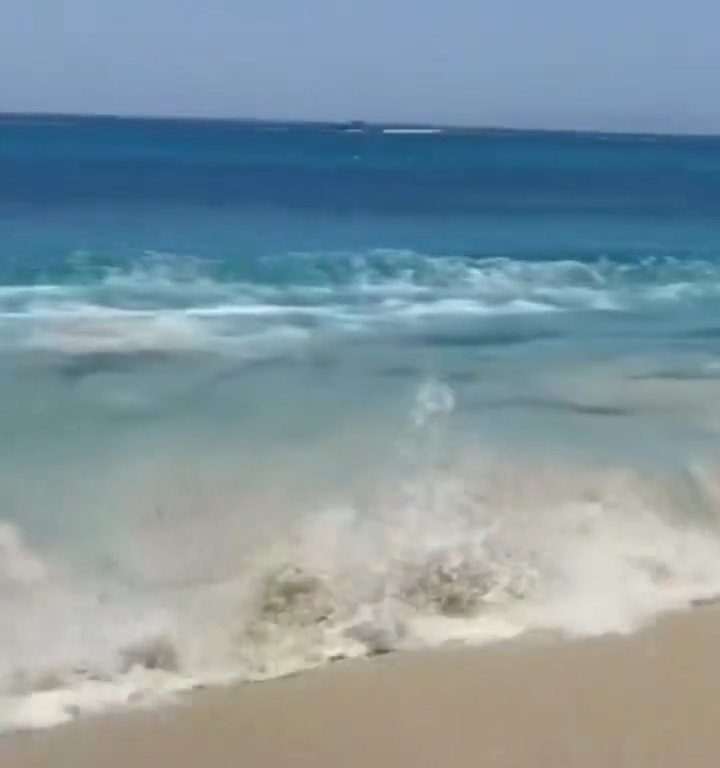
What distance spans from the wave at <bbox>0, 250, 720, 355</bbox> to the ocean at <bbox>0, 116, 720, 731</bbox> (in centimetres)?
7

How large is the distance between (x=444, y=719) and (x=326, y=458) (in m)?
3.54

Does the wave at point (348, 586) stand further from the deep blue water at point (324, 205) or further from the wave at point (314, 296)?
the deep blue water at point (324, 205)

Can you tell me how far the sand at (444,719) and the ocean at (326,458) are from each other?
19 cm

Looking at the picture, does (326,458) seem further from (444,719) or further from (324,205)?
(324,205)

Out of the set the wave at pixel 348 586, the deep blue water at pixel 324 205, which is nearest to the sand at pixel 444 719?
the wave at pixel 348 586

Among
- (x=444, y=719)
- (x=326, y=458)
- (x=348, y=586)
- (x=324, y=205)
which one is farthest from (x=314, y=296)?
(x=324, y=205)

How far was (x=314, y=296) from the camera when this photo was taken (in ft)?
52.0

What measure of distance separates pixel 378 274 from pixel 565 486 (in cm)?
1102

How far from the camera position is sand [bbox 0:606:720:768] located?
4.41 metres

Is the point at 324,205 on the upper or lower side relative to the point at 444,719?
upper

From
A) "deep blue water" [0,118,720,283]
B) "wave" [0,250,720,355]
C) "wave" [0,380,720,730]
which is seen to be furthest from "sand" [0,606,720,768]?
"deep blue water" [0,118,720,283]

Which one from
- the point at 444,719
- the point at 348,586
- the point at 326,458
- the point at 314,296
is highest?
the point at 314,296

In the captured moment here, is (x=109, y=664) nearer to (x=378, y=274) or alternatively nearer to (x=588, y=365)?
(x=588, y=365)

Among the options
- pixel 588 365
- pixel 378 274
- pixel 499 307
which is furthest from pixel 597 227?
pixel 588 365
